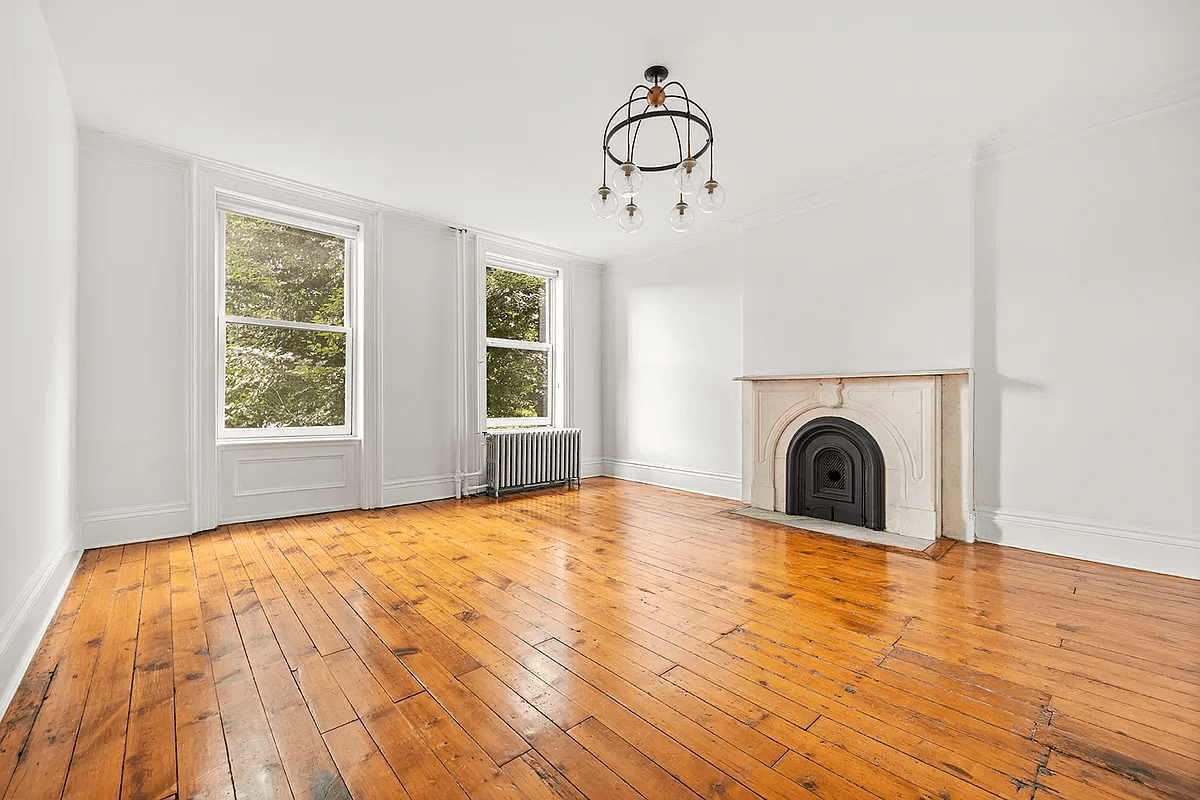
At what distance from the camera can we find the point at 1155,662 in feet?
6.70

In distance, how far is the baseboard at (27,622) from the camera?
1.83m

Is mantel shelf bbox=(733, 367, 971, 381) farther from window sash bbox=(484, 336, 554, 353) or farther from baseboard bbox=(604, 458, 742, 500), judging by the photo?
window sash bbox=(484, 336, 554, 353)

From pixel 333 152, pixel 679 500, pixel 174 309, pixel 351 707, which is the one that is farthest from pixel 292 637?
pixel 679 500

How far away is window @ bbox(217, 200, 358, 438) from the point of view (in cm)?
429

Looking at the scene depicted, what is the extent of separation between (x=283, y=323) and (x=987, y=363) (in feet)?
17.8

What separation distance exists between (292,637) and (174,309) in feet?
9.53

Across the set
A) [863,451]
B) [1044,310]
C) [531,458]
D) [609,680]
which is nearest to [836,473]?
[863,451]

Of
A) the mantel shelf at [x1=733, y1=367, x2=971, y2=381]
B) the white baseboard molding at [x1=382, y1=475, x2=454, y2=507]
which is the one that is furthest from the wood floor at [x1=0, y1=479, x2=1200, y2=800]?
the white baseboard molding at [x1=382, y1=475, x2=454, y2=507]

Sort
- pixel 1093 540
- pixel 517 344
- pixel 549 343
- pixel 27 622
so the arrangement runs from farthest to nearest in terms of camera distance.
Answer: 1. pixel 549 343
2. pixel 517 344
3. pixel 1093 540
4. pixel 27 622

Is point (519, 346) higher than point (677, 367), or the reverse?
point (519, 346)

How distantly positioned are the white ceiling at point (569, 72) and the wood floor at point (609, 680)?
2743mm

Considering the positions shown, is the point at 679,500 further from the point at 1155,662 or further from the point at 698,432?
the point at 1155,662

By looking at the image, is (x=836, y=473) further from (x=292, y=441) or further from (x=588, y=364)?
(x=292, y=441)

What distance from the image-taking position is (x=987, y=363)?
3738 mm
